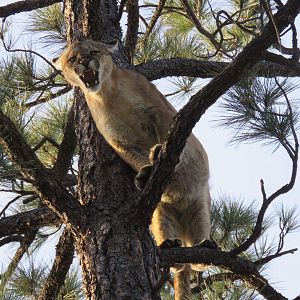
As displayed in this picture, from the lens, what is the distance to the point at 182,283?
4234 millimetres

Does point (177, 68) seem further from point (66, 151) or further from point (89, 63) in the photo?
point (66, 151)

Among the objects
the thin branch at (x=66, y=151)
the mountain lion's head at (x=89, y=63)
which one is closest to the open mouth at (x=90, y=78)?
the mountain lion's head at (x=89, y=63)

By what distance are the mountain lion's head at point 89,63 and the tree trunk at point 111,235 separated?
471mm

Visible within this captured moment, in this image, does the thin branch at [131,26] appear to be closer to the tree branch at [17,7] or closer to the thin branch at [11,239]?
the tree branch at [17,7]

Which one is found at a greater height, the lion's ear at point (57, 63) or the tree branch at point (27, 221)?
the lion's ear at point (57, 63)

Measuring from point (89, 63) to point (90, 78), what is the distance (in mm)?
140

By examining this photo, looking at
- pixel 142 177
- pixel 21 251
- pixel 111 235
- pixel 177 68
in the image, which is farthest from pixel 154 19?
pixel 111 235

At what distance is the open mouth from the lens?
4316 millimetres

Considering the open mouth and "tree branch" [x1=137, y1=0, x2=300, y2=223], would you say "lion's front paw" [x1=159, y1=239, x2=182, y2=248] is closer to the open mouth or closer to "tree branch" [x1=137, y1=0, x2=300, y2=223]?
"tree branch" [x1=137, y1=0, x2=300, y2=223]

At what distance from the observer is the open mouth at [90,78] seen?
14.2 feet

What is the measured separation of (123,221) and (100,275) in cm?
28

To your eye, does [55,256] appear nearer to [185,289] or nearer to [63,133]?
[185,289]

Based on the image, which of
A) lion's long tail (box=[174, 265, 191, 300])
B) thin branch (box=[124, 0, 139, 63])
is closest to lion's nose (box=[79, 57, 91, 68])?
thin branch (box=[124, 0, 139, 63])

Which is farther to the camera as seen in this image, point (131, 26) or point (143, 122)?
point (131, 26)
